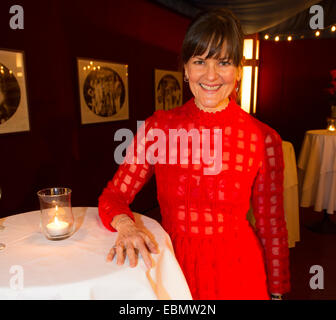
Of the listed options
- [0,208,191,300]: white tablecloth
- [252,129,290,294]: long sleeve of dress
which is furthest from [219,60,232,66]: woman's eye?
[0,208,191,300]: white tablecloth

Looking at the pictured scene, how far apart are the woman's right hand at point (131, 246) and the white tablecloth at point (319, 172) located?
10.9ft

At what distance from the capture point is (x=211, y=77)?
1.08 m

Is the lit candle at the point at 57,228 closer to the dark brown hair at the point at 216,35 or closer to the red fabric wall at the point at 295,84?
the dark brown hair at the point at 216,35

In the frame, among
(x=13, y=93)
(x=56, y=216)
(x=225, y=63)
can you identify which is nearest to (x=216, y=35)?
(x=225, y=63)

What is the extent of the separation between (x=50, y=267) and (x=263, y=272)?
782 millimetres

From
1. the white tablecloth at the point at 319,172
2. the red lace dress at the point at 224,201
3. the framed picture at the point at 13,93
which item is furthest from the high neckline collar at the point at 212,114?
the white tablecloth at the point at 319,172

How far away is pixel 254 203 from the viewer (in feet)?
3.95

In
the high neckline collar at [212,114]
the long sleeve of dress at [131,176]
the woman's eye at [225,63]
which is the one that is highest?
the woman's eye at [225,63]

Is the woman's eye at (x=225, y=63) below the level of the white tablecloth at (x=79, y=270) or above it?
above

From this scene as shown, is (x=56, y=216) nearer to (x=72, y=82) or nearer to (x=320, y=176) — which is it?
(x=72, y=82)

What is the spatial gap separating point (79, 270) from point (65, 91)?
2258 mm

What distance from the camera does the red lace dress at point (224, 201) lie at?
1132 mm
